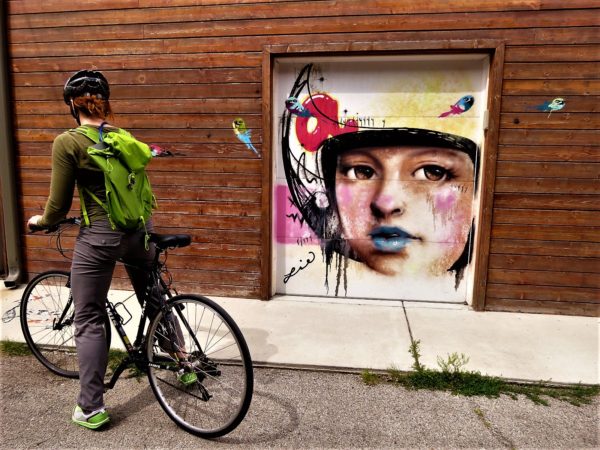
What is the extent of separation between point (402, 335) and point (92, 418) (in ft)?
7.81

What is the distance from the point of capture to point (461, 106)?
14.2 ft

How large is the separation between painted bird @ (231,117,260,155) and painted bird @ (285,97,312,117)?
50 cm

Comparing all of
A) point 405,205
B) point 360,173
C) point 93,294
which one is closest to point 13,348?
point 93,294

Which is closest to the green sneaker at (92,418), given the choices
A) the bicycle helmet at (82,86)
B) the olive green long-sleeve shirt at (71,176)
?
the olive green long-sleeve shirt at (71,176)

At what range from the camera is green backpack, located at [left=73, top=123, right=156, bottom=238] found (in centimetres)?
237

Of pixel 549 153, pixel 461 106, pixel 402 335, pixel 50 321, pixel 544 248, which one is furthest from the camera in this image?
pixel 461 106

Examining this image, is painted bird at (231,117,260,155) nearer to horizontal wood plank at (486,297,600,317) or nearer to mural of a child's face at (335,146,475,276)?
mural of a child's face at (335,146,475,276)

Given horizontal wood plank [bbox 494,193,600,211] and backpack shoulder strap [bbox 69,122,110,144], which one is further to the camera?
horizontal wood plank [bbox 494,193,600,211]

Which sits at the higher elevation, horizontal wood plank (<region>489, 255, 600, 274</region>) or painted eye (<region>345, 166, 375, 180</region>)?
painted eye (<region>345, 166, 375, 180</region>)

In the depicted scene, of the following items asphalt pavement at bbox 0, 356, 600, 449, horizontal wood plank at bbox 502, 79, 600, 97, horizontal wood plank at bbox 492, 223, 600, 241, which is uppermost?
horizontal wood plank at bbox 502, 79, 600, 97

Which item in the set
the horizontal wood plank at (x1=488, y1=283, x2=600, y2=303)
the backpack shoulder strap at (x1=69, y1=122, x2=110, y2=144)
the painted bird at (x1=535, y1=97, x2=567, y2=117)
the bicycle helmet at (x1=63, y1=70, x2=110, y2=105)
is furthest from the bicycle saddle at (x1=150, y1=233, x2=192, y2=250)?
the painted bird at (x1=535, y1=97, x2=567, y2=117)

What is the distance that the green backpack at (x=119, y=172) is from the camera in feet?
7.79

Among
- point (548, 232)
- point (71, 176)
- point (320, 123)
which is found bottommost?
point (548, 232)

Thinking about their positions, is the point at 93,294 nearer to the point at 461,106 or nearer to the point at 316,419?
the point at 316,419
